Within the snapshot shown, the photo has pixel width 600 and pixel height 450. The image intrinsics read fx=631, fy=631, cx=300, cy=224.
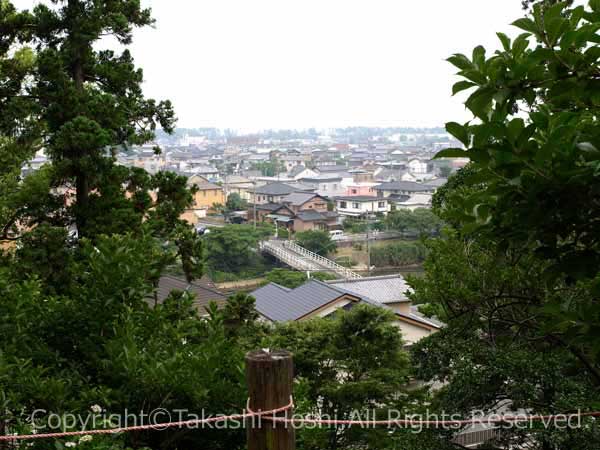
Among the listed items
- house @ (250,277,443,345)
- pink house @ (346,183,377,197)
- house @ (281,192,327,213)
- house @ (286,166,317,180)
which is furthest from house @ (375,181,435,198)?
house @ (250,277,443,345)

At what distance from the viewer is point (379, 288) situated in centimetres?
1606

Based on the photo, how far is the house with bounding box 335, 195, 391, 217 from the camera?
39.4 m

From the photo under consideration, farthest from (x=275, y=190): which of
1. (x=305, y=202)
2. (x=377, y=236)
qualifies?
(x=377, y=236)

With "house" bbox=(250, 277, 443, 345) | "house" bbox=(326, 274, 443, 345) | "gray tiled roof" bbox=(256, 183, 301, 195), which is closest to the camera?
"house" bbox=(250, 277, 443, 345)

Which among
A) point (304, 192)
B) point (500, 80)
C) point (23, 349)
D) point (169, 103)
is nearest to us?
point (500, 80)

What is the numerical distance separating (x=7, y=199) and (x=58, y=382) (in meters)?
5.06

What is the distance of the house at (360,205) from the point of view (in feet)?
129

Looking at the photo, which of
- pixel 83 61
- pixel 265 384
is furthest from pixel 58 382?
pixel 83 61

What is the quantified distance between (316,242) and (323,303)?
16496 mm

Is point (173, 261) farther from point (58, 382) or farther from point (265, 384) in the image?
point (265, 384)

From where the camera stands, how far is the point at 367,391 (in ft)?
21.4

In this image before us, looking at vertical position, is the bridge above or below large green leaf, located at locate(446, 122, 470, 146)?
below

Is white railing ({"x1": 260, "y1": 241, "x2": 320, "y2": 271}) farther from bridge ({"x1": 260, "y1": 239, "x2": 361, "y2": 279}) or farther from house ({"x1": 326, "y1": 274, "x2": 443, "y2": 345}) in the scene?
house ({"x1": 326, "y1": 274, "x2": 443, "y2": 345})

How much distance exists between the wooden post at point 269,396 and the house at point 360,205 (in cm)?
3685
